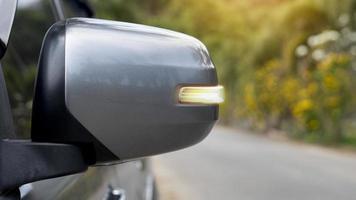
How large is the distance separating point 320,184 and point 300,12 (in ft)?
39.6

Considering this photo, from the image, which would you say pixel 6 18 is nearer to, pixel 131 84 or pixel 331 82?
pixel 131 84

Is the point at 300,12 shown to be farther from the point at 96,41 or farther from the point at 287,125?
the point at 96,41

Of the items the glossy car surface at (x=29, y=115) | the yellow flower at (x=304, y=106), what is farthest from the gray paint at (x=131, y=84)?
the yellow flower at (x=304, y=106)

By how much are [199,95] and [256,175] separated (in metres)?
8.47

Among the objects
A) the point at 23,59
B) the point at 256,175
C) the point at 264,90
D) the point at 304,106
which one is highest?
the point at 23,59

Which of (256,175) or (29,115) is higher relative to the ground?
(29,115)

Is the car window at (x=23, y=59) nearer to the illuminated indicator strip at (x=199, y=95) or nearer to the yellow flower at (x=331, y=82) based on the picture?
the illuminated indicator strip at (x=199, y=95)

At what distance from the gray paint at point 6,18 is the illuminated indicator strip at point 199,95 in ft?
1.00

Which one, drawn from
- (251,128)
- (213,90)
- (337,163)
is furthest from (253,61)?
(213,90)

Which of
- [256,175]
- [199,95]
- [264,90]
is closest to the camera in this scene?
[199,95]


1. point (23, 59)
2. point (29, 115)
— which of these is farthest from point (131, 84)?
point (23, 59)

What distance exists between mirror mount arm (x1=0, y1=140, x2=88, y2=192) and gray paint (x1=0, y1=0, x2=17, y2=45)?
17cm

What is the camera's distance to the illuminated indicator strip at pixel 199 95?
3.30 feet

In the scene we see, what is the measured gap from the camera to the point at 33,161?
0.92 m
